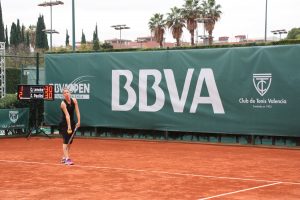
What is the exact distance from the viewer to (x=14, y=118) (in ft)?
62.3

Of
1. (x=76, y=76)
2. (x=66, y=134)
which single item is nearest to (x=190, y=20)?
(x=76, y=76)

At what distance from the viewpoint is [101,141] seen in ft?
59.4

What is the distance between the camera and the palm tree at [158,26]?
2987 inches

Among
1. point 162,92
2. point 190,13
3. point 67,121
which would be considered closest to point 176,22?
point 190,13

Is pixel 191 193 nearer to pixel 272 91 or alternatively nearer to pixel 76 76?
pixel 272 91

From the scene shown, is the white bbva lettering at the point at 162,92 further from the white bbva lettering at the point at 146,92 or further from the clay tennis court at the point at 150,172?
the clay tennis court at the point at 150,172

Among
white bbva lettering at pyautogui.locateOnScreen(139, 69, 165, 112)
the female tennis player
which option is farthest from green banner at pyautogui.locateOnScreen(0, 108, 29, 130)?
the female tennis player

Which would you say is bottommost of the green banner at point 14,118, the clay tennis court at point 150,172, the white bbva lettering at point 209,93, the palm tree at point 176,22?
the clay tennis court at point 150,172

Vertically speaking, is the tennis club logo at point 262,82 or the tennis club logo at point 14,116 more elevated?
the tennis club logo at point 262,82

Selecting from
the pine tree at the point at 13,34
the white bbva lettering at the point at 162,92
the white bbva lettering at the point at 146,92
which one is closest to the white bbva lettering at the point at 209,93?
the white bbva lettering at the point at 162,92

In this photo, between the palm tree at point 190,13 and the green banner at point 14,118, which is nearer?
the green banner at point 14,118

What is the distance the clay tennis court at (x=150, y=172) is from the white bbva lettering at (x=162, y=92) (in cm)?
141

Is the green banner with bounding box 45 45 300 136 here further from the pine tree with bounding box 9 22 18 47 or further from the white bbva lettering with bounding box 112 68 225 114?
the pine tree with bounding box 9 22 18 47

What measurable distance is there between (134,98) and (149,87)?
699mm
